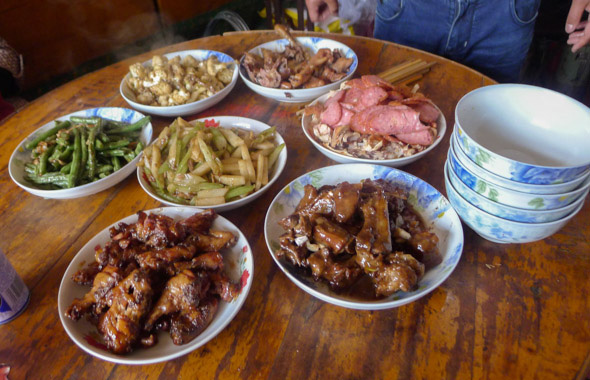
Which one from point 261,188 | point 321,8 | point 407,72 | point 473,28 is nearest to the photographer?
point 261,188

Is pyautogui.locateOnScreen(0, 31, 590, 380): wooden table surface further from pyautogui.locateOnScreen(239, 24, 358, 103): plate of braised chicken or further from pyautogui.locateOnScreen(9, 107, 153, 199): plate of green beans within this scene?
pyautogui.locateOnScreen(239, 24, 358, 103): plate of braised chicken

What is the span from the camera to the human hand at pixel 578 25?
7.11ft

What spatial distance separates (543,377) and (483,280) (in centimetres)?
32

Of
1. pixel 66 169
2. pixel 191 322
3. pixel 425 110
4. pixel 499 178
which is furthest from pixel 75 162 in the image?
pixel 499 178

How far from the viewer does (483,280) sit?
124 cm

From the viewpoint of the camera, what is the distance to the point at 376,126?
167cm

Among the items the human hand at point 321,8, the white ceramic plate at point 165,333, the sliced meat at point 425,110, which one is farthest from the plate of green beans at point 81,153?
the human hand at point 321,8

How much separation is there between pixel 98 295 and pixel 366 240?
85 centimetres

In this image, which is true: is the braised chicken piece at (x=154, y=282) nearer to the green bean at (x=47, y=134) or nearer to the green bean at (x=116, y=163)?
the green bean at (x=116, y=163)

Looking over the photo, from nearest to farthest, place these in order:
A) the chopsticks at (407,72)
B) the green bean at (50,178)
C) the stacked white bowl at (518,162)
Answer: the stacked white bowl at (518,162) → the green bean at (50,178) → the chopsticks at (407,72)

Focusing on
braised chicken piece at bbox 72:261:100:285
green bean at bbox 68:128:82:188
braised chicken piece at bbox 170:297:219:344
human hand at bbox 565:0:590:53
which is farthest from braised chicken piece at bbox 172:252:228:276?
human hand at bbox 565:0:590:53

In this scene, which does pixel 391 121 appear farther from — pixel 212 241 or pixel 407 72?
pixel 212 241

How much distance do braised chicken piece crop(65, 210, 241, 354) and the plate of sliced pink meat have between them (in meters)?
0.71

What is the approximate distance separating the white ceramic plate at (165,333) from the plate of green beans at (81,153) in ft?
1.43
